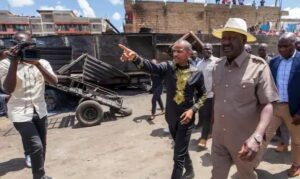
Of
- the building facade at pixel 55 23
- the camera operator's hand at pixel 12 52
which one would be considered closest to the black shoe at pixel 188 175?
the camera operator's hand at pixel 12 52

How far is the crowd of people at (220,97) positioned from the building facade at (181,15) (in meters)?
18.6

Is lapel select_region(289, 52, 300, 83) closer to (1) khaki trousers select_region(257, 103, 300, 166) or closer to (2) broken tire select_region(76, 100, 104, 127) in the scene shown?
(1) khaki trousers select_region(257, 103, 300, 166)

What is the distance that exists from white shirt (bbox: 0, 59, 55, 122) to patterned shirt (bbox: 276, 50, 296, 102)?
118 inches

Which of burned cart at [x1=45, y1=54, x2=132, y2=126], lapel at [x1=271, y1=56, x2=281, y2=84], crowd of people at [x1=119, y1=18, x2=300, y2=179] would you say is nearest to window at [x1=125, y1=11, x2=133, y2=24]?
burned cart at [x1=45, y1=54, x2=132, y2=126]

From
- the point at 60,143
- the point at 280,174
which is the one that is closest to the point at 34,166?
the point at 60,143

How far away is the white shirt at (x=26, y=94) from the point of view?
143 inches

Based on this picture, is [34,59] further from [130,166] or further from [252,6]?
[252,6]

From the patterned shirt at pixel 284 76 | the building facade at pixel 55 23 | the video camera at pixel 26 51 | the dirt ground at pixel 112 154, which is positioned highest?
the building facade at pixel 55 23

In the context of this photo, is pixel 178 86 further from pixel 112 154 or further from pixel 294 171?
pixel 112 154

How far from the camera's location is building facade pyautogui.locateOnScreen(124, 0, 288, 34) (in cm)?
2227

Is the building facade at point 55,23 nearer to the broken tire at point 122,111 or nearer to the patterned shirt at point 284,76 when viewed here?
the broken tire at point 122,111

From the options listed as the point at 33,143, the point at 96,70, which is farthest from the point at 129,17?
the point at 33,143

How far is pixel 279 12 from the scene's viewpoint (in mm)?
27484

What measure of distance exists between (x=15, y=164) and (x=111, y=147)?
1.67 m
